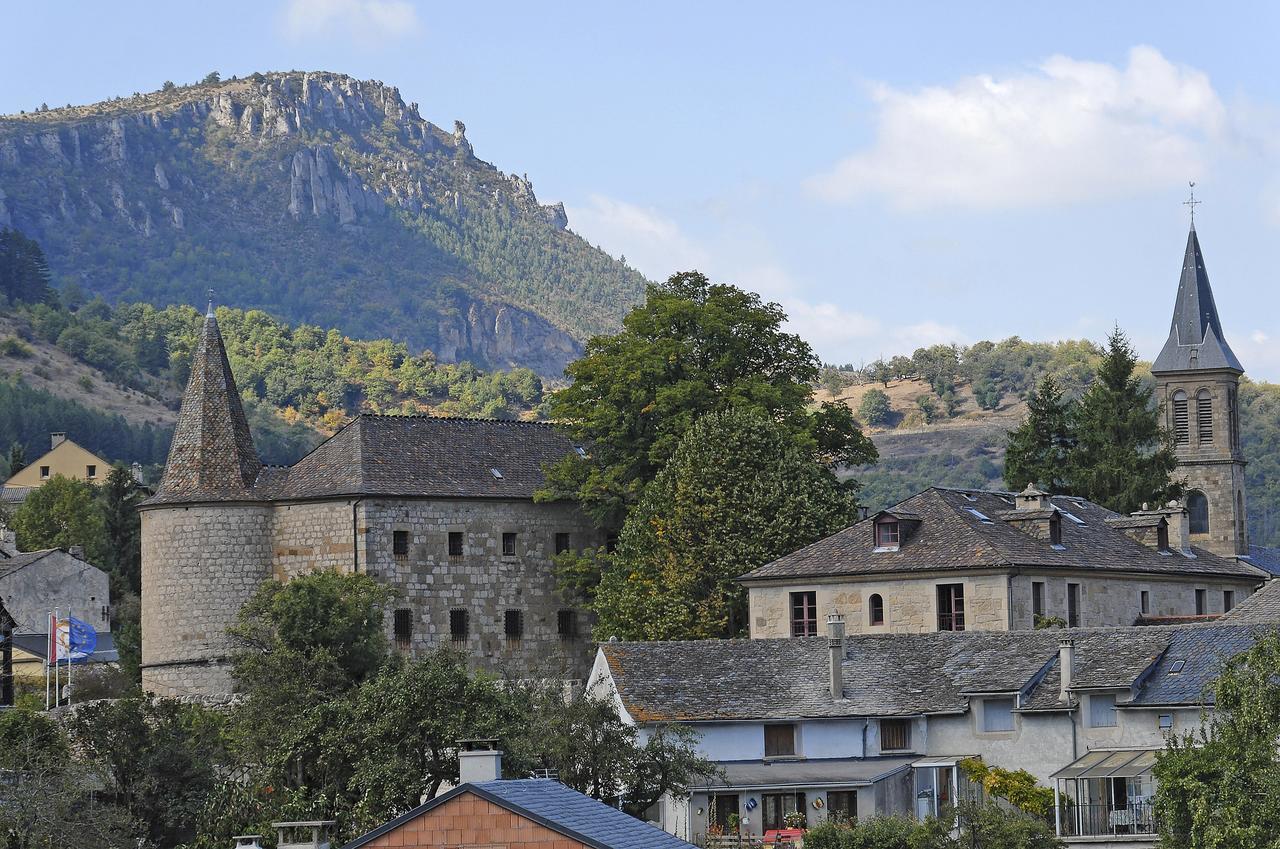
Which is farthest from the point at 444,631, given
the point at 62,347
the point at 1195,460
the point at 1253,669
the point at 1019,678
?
the point at 62,347

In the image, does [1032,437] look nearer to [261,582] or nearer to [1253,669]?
[261,582]

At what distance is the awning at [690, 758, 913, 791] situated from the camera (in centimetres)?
4962

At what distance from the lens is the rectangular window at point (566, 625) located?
72.2 meters

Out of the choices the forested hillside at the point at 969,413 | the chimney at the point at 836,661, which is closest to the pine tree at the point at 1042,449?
the chimney at the point at 836,661

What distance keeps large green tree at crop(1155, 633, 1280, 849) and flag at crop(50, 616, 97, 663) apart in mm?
43893

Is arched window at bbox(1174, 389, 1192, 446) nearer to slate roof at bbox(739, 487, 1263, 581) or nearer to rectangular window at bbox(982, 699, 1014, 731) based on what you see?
slate roof at bbox(739, 487, 1263, 581)

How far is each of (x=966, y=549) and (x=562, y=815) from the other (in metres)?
30.4

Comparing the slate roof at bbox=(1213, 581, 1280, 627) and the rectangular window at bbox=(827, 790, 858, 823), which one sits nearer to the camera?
the rectangular window at bbox=(827, 790, 858, 823)

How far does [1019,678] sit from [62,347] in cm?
13968

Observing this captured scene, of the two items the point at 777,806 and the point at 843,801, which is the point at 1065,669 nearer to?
the point at 843,801

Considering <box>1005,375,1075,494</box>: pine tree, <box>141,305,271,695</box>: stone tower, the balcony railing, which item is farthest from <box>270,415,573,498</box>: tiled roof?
the balcony railing

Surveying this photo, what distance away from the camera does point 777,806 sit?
50.2 meters

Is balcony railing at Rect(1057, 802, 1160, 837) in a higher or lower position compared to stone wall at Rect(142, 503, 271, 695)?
lower

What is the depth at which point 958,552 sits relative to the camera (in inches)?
2386
